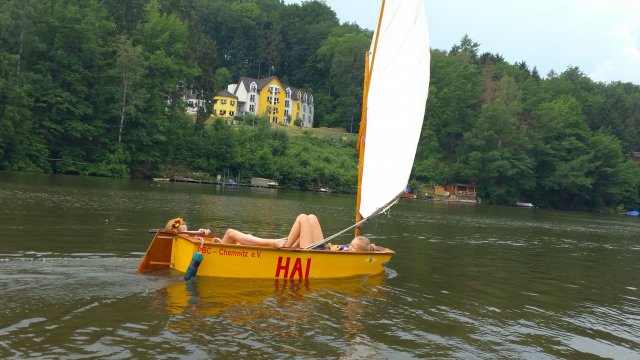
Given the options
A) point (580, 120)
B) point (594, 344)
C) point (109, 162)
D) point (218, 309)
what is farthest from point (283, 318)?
point (580, 120)

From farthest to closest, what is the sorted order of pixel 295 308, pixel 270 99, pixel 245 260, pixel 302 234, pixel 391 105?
pixel 270 99 < pixel 391 105 < pixel 302 234 < pixel 245 260 < pixel 295 308

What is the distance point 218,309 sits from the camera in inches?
426

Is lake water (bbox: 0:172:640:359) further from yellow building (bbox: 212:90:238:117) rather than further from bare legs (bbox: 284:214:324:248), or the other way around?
yellow building (bbox: 212:90:238:117)

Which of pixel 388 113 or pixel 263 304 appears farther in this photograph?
pixel 388 113

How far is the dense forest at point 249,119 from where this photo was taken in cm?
6588

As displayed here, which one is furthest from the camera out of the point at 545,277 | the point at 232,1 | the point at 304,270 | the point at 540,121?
the point at 232,1

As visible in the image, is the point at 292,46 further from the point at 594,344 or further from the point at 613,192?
the point at 594,344

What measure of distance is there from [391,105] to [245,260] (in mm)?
6253

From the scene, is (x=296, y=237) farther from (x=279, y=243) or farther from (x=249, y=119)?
(x=249, y=119)

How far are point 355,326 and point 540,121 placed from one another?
10187 cm

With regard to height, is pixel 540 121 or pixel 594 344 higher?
pixel 540 121

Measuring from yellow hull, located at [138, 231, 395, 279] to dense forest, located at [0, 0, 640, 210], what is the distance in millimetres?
51796

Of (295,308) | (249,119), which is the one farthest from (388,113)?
(249,119)

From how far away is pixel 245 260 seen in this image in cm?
1340
